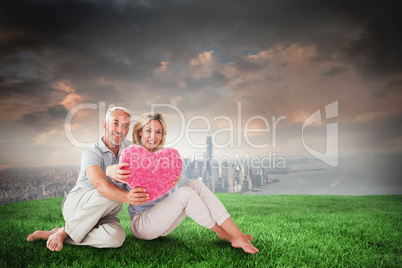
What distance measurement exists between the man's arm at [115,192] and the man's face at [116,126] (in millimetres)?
383

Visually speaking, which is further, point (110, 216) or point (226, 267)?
point (110, 216)

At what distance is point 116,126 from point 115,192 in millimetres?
Answer: 602

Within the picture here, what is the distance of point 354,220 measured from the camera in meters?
4.07

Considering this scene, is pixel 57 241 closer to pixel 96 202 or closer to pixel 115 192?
pixel 96 202

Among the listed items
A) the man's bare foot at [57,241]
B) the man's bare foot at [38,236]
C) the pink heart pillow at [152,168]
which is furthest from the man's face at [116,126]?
the man's bare foot at [38,236]

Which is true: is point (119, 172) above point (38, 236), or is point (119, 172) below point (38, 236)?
above

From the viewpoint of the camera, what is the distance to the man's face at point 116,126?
249 cm

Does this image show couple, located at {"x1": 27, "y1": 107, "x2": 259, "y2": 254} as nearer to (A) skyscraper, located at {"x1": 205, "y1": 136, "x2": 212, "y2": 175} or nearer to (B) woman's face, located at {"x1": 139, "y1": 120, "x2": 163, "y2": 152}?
(B) woman's face, located at {"x1": 139, "y1": 120, "x2": 163, "y2": 152}

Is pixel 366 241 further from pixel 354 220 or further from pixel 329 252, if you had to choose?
pixel 354 220

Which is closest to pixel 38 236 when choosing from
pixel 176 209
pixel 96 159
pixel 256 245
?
pixel 96 159

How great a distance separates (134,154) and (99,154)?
446 mm

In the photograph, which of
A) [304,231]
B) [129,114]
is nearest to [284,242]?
[304,231]

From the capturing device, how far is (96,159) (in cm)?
241

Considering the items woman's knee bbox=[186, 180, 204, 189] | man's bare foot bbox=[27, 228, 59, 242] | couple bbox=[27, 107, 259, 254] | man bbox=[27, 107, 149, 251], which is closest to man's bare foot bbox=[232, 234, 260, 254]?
couple bbox=[27, 107, 259, 254]
